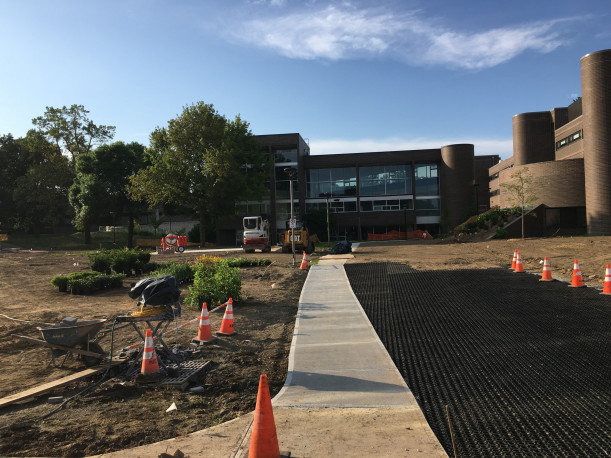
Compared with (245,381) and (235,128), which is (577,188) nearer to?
(235,128)

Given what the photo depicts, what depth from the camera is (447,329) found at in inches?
297

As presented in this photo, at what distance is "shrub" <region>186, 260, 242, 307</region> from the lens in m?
9.99

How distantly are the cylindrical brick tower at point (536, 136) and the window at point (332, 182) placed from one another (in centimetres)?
2156

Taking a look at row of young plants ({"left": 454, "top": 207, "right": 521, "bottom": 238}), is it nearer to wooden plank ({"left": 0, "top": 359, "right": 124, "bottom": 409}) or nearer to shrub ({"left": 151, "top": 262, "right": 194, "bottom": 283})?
shrub ({"left": 151, "top": 262, "right": 194, "bottom": 283})

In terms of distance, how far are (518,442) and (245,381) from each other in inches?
127

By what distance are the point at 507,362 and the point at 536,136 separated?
53032mm

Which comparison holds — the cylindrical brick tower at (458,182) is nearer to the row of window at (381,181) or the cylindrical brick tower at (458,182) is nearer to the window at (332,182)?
the row of window at (381,181)

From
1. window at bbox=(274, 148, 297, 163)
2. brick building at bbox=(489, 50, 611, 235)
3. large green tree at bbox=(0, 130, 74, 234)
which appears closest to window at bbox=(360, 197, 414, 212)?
window at bbox=(274, 148, 297, 163)

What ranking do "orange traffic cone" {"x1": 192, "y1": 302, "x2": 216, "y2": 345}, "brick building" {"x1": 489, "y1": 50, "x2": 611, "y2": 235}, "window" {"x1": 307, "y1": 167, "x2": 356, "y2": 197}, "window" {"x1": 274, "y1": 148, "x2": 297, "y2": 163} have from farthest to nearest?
1. "window" {"x1": 307, "y1": 167, "x2": 356, "y2": 197}
2. "window" {"x1": 274, "y1": 148, "x2": 297, "y2": 163}
3. "brick building" {"x1": 489, "y1": 50, "x2": 611, "y2": 235}
4. "orange traffic cone" {"x1": 192, "y1": 302, "x2": 216, "y2": 345}

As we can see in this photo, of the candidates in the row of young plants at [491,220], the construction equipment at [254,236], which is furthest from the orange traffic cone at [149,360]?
the row of young plants at [491,220]

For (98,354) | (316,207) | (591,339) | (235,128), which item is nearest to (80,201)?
(235,128)

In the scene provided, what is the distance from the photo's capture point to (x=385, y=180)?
192 feet

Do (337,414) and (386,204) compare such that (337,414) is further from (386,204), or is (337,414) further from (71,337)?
(386,204)

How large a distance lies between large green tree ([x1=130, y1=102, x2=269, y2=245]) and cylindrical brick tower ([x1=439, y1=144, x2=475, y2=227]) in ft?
85.2
